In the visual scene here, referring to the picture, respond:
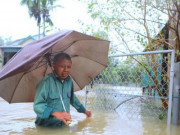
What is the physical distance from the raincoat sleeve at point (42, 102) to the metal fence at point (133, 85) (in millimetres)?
1901

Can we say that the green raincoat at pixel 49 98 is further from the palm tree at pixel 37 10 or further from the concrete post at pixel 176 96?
the palm tree at pixel 37 10

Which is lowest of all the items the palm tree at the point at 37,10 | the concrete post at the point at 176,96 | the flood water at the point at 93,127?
the flood water at the point at 93,127

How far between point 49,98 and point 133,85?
81.1 inches

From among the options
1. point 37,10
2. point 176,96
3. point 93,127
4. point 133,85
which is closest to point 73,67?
point 93,127

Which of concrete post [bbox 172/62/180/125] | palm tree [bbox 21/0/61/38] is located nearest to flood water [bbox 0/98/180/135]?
concrete post [bbox 172/62/180/125]

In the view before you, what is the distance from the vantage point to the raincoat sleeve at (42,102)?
2693 mm

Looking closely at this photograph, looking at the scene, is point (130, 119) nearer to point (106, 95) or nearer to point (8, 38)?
point (106, 95)

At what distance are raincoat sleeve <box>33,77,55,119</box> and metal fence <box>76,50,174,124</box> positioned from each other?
6.24 ft

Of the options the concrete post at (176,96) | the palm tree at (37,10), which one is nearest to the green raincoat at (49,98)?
the concrete post at (176,96)

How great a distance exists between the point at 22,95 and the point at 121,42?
9.52ft

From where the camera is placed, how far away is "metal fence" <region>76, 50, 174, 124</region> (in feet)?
14.5

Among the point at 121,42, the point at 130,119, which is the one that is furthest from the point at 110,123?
the point at 121,42

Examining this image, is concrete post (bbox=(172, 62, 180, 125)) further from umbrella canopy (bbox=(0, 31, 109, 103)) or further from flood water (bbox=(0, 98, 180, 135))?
umbrella canopy (bbox=(0, 31, 109, 103))

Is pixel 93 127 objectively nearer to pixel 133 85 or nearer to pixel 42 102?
pixel 42 102
